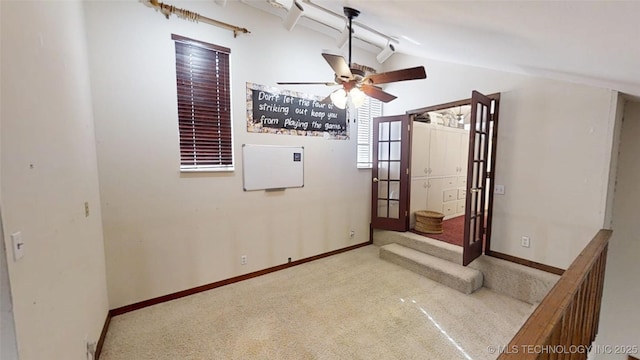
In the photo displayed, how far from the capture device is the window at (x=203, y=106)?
2835mm

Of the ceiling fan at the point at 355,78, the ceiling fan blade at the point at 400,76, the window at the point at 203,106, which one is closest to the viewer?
the ceiling fan blade at the point at 400,76

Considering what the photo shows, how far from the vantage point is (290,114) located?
3.58 meters

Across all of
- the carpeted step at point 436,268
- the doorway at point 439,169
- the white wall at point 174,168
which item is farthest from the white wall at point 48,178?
the doorway at point 439,169

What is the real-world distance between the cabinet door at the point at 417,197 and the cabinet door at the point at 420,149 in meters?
0.14

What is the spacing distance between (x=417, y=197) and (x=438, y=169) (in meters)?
0.79

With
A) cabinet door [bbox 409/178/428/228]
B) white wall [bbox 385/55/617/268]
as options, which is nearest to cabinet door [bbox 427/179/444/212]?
cabinet door [bbox 409/178/428/228]

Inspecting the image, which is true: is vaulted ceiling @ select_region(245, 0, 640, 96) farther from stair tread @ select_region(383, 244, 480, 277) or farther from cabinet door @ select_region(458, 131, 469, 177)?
cabinet door @ select_region(458, 131, 469, 177)

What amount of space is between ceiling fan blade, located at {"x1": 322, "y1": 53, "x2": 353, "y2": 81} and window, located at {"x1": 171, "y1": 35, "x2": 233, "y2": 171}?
1.45 meters

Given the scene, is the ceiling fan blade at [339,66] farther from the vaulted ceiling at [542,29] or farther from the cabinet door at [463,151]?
the cabinet door at [463,151]

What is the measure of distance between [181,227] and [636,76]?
13.0 feet

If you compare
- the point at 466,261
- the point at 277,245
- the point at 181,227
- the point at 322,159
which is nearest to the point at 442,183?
the point at 466,261

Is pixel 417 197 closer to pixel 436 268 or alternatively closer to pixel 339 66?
pixel 436 268

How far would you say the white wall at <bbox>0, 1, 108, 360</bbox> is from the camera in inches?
41.8

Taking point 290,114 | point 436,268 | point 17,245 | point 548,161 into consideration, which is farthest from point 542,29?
point 436,268
